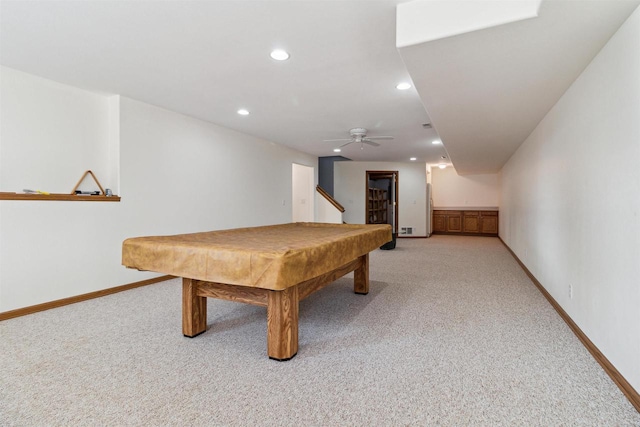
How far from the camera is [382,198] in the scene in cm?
947

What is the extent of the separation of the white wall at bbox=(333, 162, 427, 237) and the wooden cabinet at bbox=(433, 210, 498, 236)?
140 cm

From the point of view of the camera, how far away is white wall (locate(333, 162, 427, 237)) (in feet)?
28.1

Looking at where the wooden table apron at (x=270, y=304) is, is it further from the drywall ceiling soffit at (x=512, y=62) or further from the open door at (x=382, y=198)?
the open door at (x=382, y=198)

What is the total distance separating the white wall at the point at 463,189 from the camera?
9578 millimetres

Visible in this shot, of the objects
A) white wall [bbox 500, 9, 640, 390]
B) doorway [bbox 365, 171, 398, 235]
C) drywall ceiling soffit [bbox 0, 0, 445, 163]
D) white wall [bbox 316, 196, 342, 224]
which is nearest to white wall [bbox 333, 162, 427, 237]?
doorway [bbox 365, 171, 398, 235]

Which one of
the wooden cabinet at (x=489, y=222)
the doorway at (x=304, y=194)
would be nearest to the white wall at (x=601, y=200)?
the doorway at (x=304, y=194)

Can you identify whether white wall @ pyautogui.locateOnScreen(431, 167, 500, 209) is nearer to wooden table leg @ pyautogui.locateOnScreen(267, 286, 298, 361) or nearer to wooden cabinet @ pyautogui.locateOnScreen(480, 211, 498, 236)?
wooden cabinet @ pyautogui.locateOnScreen(480, 211, 498, 236)

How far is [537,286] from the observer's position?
370 centimetres

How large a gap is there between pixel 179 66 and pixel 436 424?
3089 millimetres

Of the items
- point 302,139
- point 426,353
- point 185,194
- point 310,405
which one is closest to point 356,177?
point 302,139

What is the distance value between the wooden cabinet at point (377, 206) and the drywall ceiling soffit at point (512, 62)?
205 inches

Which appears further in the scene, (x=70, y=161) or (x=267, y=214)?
Result: (x=267, y=214)

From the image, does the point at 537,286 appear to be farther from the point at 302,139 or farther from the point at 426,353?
the point at 302,139

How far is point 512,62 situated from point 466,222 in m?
8.49
